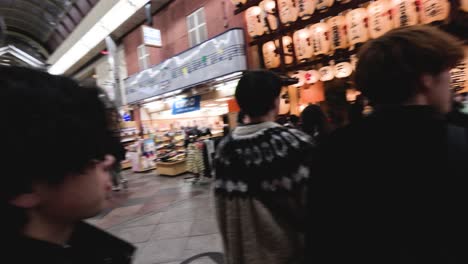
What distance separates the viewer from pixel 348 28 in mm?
6332

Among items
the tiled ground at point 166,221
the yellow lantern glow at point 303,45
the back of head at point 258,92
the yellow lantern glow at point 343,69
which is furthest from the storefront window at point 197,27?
the back of head at point 258,92

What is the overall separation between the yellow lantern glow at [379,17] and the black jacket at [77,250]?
6587mm

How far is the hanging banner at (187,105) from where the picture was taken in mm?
11172

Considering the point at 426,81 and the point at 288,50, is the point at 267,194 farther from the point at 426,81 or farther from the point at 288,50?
the point at 288,50

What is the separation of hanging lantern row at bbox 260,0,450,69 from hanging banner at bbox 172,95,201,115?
4.15 m

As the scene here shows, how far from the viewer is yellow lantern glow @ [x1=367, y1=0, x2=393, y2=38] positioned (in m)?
5.54

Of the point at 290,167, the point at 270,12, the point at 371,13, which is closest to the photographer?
the point at 290,167

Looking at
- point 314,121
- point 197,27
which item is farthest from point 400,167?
point 197,27

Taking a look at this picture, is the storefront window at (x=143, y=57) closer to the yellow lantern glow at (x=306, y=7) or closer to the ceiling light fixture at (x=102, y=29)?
the ceiling light fixture at (x=102, y=29)

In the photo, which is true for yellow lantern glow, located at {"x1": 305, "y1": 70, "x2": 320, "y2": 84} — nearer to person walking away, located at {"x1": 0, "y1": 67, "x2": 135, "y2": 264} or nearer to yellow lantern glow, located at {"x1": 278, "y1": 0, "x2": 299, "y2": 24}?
yellow lantern glow, located at {"x1": 278, "y1": 0, "x2": 299, "y2": 24}

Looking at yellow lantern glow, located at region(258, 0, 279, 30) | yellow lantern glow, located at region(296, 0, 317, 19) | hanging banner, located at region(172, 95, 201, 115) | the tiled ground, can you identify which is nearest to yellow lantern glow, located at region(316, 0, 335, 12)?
yellow lantern glow, located at region(296, 0, 317, 19)

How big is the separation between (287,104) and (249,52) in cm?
265

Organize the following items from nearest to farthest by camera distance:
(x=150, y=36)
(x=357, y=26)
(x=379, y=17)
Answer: (x=379, y=17) < (x=357, y=26) < (x=150, y=36)

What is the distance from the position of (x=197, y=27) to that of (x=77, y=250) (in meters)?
11.6
